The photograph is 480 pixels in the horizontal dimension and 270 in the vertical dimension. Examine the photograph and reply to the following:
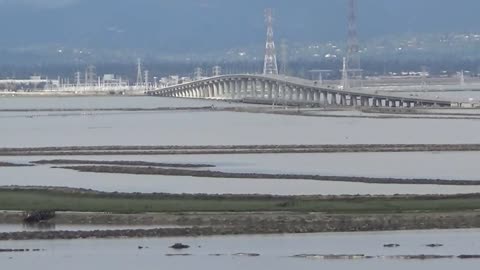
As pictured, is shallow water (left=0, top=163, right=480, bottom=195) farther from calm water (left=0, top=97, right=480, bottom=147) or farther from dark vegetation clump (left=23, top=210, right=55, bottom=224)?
calm water (left=0, top=97, right=480, bottom=147)

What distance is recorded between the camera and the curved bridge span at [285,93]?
2699 inches

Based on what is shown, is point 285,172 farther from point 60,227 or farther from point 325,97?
point 325,97

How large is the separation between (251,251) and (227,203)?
432 cm

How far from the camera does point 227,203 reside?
22.2 m

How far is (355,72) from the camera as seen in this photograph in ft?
356

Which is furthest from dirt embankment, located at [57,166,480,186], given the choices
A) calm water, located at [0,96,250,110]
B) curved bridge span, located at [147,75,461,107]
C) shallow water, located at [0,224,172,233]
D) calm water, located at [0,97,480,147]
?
calm water, located at [0,96,250,110]

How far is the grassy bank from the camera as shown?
21266mm

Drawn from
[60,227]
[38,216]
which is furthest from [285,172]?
[60,227]

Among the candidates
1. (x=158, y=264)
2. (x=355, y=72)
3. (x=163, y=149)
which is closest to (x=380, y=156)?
(x=163, y=149)

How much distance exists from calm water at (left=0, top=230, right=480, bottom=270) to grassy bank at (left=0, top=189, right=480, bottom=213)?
213 centimetres

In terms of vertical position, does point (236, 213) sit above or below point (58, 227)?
above

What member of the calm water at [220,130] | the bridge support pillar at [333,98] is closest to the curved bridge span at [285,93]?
the bridge support pillar at [333,98]

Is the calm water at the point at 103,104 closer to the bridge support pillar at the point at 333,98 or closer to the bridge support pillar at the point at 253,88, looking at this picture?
the bridge support pillar at the point at 253,88

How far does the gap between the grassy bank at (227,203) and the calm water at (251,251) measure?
213 cm
